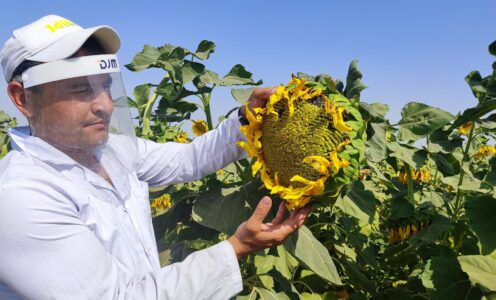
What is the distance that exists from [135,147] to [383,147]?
0.87 m

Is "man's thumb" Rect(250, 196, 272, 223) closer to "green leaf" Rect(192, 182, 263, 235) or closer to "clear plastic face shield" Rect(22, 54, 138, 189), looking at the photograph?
"green leaf" Rect(192, 182, 263, 235)

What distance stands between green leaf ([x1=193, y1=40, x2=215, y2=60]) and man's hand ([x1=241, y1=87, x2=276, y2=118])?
561 mm

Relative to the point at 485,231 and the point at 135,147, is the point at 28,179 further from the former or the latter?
the point at 485,231

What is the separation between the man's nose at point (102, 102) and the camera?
1.46 metres

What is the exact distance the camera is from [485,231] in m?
1.68

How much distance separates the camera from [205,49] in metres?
2.27

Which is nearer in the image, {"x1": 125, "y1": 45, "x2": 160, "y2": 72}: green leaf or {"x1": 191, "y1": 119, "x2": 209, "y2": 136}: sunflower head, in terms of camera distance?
{"x1": 125, "y1": 45, "x2": 160, "y2": 72}: green leaf

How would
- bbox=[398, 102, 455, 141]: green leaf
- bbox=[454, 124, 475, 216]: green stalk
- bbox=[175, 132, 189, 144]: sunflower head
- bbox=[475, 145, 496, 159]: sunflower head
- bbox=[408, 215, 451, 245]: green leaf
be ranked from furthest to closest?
bbox=[475, 145, 496, 159]: sunflower head
bbox=[175, 132, 189, 144]: sunflower head
bbox=[454, 124, 475, 216]: green stalk
bbox=[408, 215, 451, 245]: green leaf
bbox=[398, 102, 455, 141]: green leaf

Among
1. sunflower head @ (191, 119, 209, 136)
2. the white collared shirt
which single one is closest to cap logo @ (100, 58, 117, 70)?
the white collared shirt

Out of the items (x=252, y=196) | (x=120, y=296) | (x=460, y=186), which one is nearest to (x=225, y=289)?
(x=120, y=296)

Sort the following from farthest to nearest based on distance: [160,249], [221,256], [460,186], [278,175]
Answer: [160,249]
[460,186]
[278,175]
[221,256]

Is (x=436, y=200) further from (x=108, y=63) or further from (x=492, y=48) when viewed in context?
(x=108, y=63)

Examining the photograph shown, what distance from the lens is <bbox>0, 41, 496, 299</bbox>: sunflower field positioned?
56.3 inches

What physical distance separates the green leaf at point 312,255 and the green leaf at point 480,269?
17.0 inches
